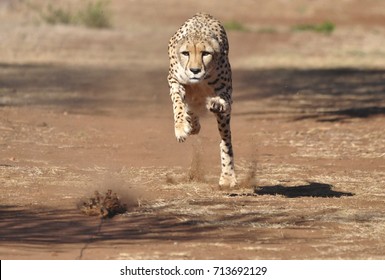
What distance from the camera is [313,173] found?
507 inches

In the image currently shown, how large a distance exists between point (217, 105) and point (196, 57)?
1.96 feet

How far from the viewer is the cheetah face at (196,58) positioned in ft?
34.4

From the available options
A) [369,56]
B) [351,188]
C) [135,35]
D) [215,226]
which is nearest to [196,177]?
[351,188]

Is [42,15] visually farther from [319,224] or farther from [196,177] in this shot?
[319,224]

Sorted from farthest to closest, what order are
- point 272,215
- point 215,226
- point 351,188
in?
point 351,188, point 272,215, point 215,226

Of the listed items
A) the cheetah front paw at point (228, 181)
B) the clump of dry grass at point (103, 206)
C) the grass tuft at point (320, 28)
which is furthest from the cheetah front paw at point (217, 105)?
the grass tuft at point (320, 28)

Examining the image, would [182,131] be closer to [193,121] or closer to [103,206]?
[193,121]

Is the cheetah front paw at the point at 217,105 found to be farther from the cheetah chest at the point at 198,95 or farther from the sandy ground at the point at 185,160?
the sandy ground at the point at 185,160

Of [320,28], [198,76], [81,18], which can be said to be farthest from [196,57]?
[320,28]

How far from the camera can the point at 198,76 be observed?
10.5m

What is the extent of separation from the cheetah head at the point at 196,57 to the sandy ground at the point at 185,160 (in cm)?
92

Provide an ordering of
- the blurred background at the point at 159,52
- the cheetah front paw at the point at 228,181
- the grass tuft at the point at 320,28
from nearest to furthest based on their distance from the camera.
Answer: the cheetah front paw at the point at 228,181 → the blurred background at the point at 159,52 → the grass tuft at the point at 320,28

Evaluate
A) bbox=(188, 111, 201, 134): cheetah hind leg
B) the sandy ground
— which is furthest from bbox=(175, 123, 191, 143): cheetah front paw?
the sandy ground

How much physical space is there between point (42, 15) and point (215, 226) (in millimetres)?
32565
